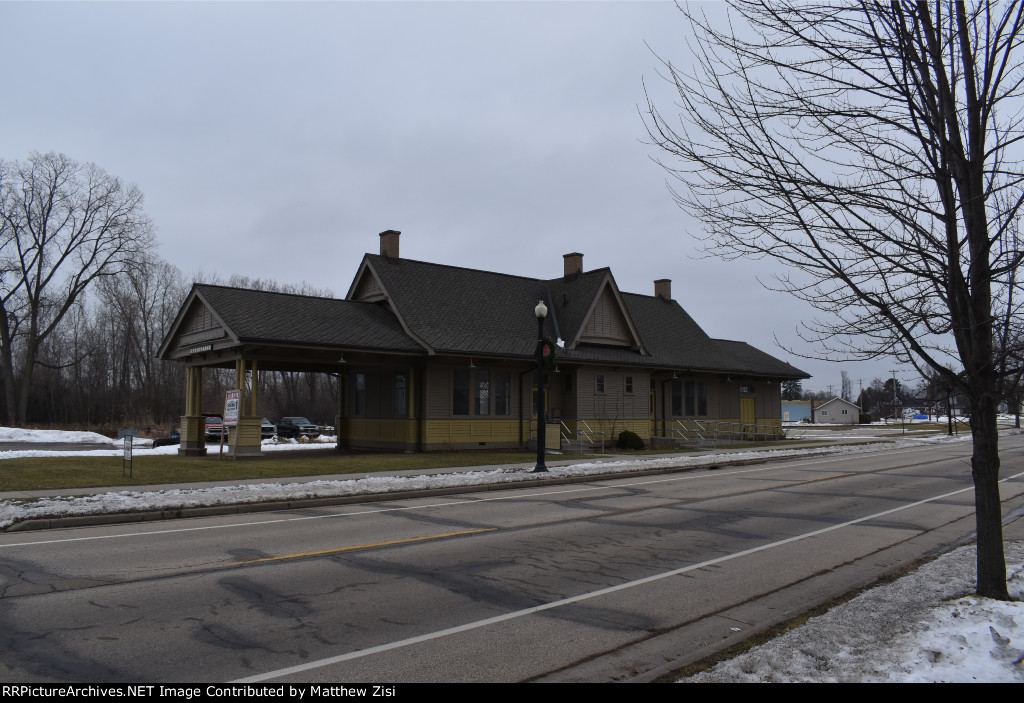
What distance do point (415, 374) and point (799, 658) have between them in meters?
22.0

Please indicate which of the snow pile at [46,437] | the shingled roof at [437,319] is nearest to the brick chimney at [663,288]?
the shingled roof at [437,319]

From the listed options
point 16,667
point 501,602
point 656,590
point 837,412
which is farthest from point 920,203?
point 837,412

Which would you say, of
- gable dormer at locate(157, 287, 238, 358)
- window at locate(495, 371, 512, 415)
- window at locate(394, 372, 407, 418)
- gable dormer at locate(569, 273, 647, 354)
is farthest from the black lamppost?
gable dormer at locate(569, 273, 647, 354)

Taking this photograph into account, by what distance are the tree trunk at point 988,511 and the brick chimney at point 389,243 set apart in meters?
A: 26.2

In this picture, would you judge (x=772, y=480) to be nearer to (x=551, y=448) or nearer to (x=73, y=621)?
(x=551, y=448)

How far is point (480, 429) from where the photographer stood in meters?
27.9

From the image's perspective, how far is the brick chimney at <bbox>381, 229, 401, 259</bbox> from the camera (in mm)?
30573

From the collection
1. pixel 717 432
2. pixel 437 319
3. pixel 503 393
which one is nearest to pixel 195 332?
pixel 437 319

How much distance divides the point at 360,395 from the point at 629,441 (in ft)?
37.9

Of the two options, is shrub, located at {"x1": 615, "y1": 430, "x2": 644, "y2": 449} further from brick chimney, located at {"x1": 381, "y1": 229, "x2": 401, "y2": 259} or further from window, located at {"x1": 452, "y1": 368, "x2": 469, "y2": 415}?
brick chimney, located at {"x1": 381, "y1": 229, "x2": 401, "y2": 259}

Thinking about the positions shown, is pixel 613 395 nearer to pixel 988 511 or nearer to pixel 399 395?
pixel 399 395

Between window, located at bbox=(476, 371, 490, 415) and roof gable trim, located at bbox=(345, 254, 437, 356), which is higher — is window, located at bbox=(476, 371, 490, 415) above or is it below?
below

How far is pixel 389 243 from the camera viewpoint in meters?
30.6

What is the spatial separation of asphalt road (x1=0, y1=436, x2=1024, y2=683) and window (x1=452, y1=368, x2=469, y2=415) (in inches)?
527
